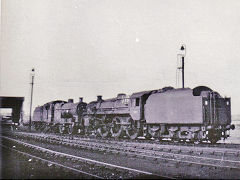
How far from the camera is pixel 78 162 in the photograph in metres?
9.71

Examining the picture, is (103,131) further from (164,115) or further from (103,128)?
(164,115)

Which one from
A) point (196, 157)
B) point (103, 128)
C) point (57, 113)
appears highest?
point (57, 113)

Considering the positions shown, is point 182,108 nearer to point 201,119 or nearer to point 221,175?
point 201,119

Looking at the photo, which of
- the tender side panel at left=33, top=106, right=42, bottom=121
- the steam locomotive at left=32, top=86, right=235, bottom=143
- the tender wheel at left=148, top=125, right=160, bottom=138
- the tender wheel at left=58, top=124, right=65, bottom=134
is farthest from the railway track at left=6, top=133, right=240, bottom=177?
the tender side panel at left=33, top=106, right=42, bottom=121

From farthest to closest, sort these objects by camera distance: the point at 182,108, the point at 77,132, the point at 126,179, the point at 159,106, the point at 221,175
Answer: the point at 77,132 < the point at 159,106 < the point at 182,108 < the point at 221,175 < the point at 126,179

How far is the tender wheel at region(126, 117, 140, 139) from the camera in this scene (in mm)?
18269

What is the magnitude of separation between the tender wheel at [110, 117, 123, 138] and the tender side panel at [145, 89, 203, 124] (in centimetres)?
304

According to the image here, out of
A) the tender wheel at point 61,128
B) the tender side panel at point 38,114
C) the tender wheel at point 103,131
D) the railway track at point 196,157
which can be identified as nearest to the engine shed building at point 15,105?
the tender side panel at point 38,114

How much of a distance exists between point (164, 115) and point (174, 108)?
0.83m

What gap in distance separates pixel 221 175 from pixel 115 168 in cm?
304

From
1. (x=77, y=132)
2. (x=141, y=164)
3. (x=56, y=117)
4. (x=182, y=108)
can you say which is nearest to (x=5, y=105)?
(x=56, y=117)

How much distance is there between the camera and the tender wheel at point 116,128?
1978 cm

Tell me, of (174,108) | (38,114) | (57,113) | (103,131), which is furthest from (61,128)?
(174,108)

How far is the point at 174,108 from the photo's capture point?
15953mm
